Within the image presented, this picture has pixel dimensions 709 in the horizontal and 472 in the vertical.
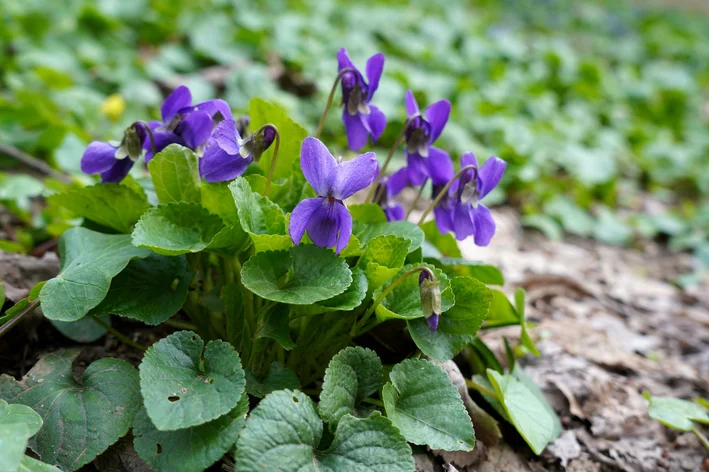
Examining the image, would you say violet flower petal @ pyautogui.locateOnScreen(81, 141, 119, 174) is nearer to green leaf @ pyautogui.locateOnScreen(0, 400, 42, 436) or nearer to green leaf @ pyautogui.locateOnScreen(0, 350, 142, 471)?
green leaf @ pyautogui.locateOnScreen(0, 350, 142, 471)

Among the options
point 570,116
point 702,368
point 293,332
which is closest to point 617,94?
point 570,116

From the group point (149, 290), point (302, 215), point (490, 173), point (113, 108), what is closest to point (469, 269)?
point (490, 173)

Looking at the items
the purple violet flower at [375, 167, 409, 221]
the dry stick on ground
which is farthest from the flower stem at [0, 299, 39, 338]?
the dry stick on ground

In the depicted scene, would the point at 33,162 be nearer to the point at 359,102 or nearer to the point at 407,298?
the point at 359,102

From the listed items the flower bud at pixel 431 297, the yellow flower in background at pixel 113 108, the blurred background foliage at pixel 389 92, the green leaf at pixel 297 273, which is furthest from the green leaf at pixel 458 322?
the yellow flower in background at pixel 113 108

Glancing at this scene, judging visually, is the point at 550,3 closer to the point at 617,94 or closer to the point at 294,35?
the point at 617,94

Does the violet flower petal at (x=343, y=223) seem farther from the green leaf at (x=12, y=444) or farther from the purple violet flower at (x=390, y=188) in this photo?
the green leaf at (x=12, y=444)
